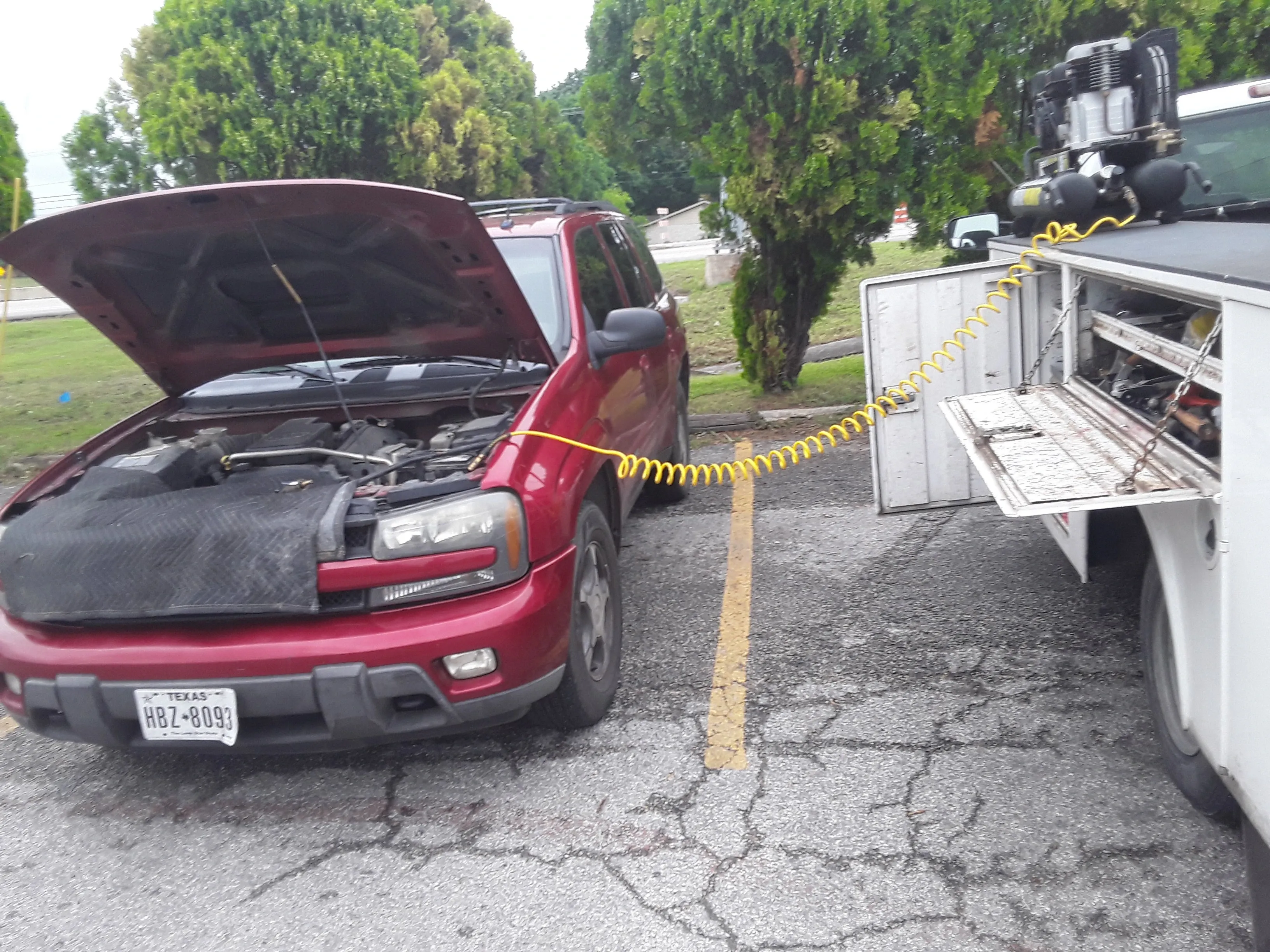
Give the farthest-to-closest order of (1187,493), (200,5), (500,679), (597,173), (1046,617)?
(597,173) < (200,5) < (1046,617) < (500,679) < (1187,493)

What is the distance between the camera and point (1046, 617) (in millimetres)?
4277

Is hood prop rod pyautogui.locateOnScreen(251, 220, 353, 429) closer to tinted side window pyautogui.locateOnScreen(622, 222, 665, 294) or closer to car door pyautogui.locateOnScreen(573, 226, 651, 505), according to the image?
car door pyautogui.locateOnScreen(573, 226, 651, 505)

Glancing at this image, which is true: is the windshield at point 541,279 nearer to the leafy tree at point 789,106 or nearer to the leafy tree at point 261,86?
the leafy tree at point 789,106

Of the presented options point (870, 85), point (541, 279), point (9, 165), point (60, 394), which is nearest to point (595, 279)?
point (541, 279)

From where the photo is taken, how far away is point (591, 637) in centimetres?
371

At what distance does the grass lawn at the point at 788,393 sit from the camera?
8445 mm

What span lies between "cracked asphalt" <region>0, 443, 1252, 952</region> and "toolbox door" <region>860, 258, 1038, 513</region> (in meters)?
0.69

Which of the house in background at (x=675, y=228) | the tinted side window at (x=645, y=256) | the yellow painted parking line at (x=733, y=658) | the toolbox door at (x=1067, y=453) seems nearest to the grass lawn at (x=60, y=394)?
the tinted side window at (x=645, y=256)

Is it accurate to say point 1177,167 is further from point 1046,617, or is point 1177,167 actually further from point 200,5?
point 200,5

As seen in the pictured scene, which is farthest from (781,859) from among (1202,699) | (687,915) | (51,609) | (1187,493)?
(51,609)

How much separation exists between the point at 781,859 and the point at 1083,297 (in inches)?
96.0

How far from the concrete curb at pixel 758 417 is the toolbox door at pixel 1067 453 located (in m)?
4.02

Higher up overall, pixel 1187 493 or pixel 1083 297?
pixel 1083 297

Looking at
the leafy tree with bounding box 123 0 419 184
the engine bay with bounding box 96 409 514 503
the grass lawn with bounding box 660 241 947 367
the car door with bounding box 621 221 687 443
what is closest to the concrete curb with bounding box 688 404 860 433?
the grass lawn with bounding box 660 241 947 367
